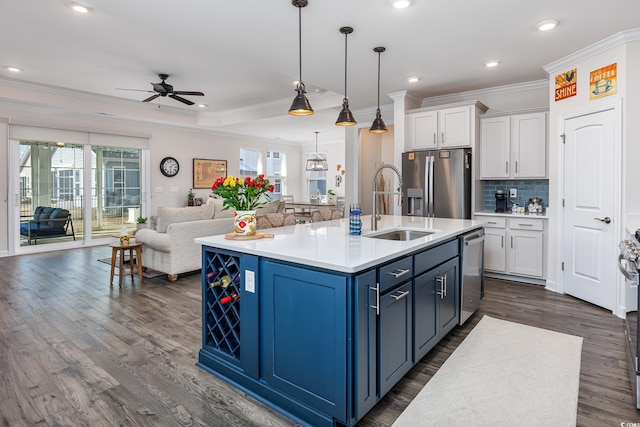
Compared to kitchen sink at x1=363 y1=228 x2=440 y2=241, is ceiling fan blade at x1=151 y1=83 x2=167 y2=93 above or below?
above

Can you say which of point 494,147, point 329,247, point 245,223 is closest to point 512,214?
point 494,147

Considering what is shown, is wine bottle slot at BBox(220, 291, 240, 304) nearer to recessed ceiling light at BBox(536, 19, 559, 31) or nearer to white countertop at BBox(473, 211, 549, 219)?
recessed ceiling light at BBox(536, 19, 559, 31)

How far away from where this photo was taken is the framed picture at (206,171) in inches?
359

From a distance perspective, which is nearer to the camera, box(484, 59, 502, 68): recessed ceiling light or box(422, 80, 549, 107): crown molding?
box(484, 59, 502, 68): recessed ceiling light

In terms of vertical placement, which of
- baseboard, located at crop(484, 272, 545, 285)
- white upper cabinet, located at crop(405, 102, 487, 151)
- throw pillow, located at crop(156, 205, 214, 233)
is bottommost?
baseboard, located at crop(484, 272, 545, 285)


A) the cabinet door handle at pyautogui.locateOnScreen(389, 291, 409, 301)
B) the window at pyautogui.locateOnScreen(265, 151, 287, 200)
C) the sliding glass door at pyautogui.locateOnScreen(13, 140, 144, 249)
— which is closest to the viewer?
the cabinet door handle at pyautogui.locateOnScreen(389, 291, 409, 301)

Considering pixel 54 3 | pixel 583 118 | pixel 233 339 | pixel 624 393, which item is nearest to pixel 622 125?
pixel 583 118

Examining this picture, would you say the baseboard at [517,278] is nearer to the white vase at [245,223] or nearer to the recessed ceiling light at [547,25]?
the recessed ceiling light at [547,25]

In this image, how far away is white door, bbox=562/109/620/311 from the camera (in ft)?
11.7

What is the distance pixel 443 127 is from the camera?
510 centimetres

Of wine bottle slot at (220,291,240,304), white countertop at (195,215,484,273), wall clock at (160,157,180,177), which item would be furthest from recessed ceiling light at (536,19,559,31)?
wall clock at (160,157,180,177)

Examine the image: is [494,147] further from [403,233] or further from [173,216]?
[173,216]

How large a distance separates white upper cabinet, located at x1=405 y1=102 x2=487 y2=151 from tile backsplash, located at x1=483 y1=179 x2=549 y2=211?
85 cm

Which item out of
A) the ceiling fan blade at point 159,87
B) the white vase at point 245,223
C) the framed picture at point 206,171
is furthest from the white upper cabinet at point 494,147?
the framed picture at point 206,171
